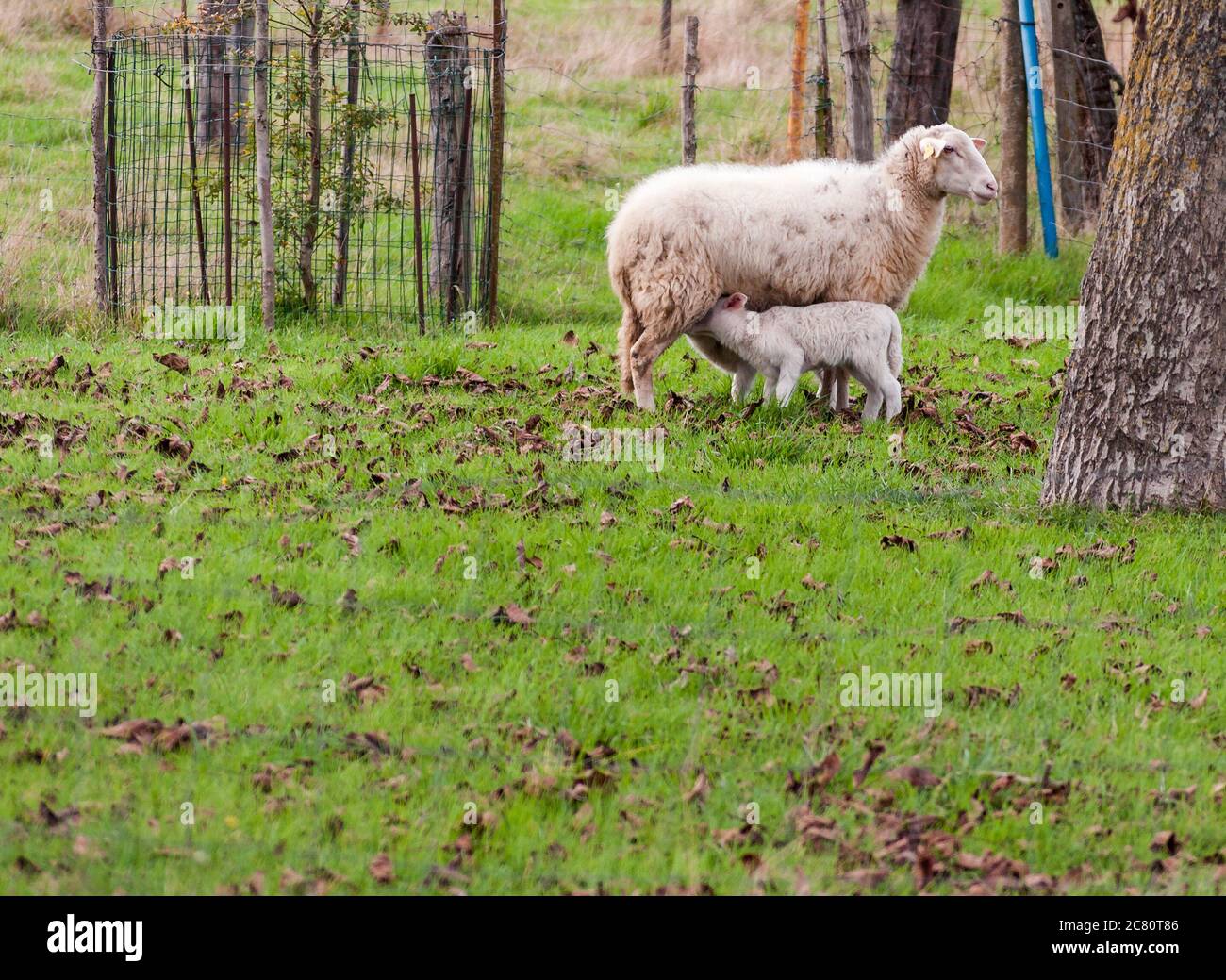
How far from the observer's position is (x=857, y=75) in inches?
487

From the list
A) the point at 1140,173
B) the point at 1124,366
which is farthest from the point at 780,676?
the point at 1140,173

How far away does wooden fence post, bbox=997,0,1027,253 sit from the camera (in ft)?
46.4

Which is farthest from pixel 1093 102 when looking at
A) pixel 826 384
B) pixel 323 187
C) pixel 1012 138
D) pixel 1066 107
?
pixel 323 187

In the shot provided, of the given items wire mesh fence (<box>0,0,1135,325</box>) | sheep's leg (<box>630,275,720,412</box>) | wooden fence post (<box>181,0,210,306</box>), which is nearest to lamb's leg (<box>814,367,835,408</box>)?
sheep's leg (<box>630,275,720,412</box>)

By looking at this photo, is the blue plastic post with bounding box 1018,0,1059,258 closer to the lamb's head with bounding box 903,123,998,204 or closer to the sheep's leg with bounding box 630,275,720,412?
the lamb's head with bounding box 903,123,998,204

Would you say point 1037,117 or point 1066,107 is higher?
point 1066,107

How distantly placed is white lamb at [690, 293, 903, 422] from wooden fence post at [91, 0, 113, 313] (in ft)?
16.9

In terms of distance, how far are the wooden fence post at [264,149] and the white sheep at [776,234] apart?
286 cm

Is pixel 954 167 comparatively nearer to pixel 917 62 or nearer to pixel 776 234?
pixel 776 234

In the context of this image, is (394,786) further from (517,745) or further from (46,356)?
(46,356)

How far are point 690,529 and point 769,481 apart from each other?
940 millimetres

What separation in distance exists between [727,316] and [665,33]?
13.6 m

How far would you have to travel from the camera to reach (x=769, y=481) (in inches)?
303

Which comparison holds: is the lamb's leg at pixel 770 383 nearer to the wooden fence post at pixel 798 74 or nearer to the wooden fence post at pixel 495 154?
the wooden fence post at pixel 495 154
